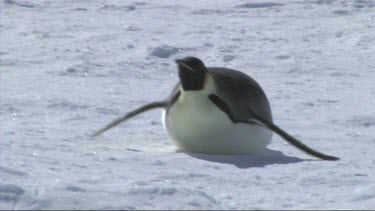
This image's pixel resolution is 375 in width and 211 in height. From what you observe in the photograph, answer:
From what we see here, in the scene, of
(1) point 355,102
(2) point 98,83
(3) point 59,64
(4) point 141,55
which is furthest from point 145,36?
(1) point 355,102

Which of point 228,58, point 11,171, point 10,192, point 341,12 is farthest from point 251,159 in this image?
point 341,12

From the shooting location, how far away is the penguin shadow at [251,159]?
493 centimetres

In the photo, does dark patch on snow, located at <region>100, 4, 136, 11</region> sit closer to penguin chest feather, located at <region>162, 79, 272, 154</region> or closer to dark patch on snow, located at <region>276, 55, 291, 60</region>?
dark patch on snow, located at <region>276, 55, 291, 60</region>

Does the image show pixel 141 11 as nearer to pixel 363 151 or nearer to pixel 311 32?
pixel 311 32

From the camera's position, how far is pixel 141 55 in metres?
8.18

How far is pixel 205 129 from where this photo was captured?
5074 millimetres

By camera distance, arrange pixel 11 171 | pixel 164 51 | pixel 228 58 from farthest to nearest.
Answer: pixel 164 51
pixel 228 58
pixel 11 171

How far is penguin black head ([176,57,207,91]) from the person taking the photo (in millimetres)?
5004

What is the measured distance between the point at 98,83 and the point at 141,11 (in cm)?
308

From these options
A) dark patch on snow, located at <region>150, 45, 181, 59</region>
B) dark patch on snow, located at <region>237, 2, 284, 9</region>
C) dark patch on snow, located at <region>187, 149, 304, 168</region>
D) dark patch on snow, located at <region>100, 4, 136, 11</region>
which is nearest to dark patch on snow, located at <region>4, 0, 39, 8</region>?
dark patch on snow, located at <region>100, 4, 136, 11</region>

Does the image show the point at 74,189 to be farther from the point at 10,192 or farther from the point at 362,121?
the point at 362,121

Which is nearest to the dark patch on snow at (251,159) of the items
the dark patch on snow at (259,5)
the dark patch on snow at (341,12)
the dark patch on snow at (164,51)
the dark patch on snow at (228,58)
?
the dark patch on snow at (228,58)

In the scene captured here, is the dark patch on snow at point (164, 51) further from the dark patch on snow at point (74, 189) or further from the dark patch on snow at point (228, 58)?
the dark patch on snow at point (74, 189)

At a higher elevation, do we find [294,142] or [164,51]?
[294,142]
